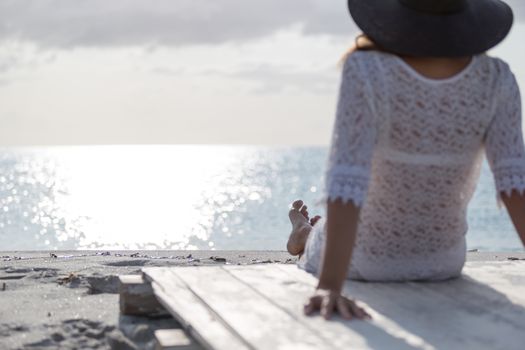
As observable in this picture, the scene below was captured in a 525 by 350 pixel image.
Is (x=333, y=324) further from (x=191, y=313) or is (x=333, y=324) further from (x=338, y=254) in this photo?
→ (x=191, y=313)

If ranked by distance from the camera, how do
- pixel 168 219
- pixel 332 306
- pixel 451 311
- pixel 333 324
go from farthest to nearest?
pixel 168 219 → pixel 451 311 → pixel 332 306 → pixel 333 324

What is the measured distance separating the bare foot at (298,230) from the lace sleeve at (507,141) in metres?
1.78

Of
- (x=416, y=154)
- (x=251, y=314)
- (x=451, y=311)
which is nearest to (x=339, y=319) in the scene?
(x=251, y=314)

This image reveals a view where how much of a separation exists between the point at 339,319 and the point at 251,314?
1.14 feet

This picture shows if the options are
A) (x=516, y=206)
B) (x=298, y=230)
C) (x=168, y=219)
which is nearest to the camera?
(x=516, y=206)


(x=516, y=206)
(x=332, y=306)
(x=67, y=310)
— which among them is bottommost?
(x=67, y=310)

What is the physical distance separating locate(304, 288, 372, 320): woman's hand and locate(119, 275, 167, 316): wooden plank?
4.27ft

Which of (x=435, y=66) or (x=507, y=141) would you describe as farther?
(x=507, y=141)

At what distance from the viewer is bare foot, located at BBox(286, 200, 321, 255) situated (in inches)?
196

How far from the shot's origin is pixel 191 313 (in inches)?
129

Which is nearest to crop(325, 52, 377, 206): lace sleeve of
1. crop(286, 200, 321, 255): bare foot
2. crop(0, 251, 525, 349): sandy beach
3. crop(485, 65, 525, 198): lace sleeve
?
crop(485, 65, 525, 198): lace sleeve

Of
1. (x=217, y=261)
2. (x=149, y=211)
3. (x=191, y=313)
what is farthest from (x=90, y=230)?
(x=191, y=313)

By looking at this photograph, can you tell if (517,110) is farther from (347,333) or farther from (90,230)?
(90,230)

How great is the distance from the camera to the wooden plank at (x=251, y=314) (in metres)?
2.70
